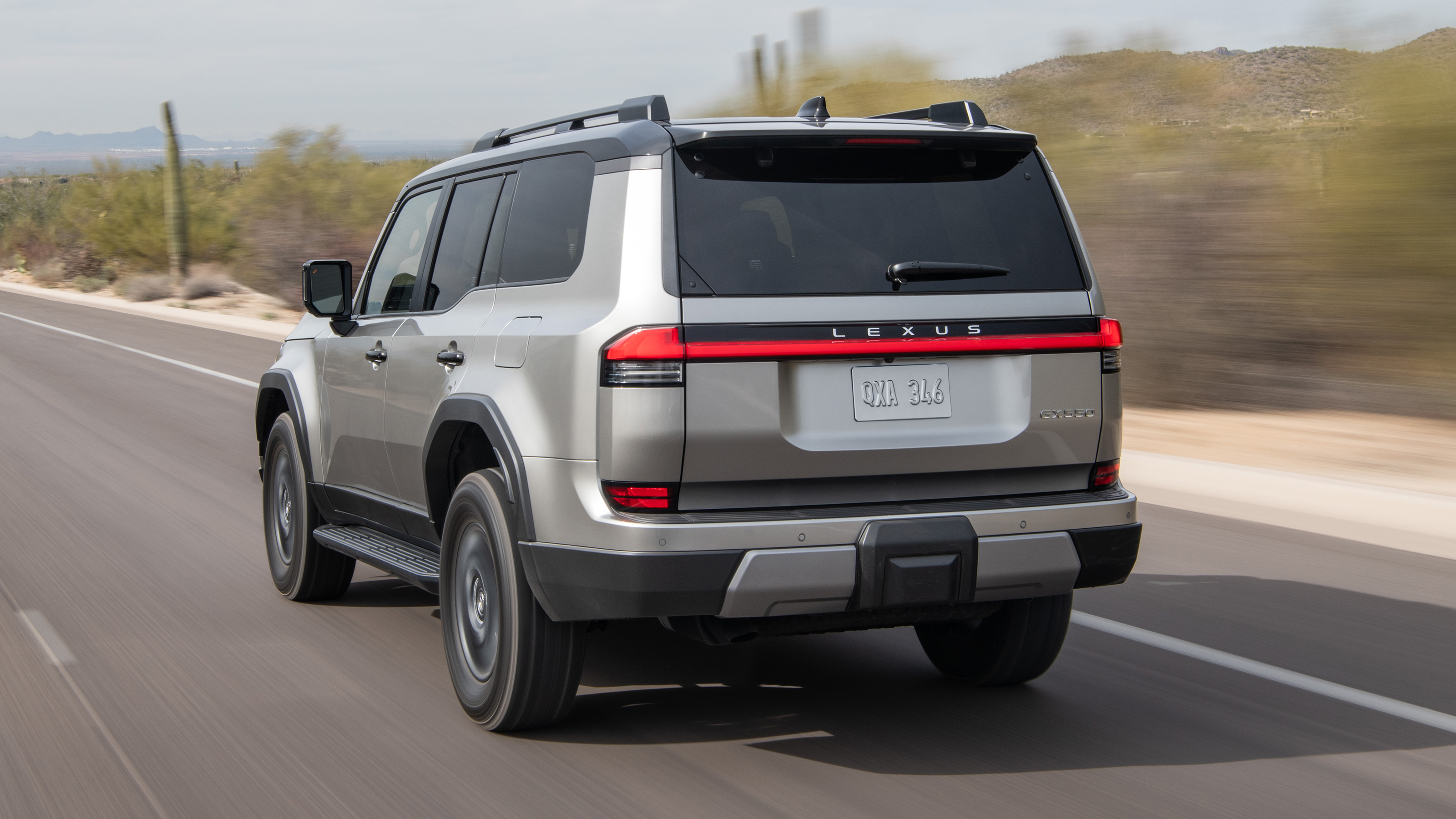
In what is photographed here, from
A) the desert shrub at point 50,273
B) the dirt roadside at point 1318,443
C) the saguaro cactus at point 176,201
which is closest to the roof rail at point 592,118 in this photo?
the dirt roadside at point 1318,443

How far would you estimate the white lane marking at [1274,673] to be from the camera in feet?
16.5

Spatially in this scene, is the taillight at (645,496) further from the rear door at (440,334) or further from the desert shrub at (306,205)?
the desert shrub at (306,205)

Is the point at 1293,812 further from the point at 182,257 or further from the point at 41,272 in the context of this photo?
the point at 41,272

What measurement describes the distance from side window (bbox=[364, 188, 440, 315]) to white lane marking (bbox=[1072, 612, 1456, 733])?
10.1 ft

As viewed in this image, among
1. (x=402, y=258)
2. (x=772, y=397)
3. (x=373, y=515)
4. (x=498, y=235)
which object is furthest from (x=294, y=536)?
(x=772, y=397)

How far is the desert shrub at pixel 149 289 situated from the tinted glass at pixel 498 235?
40.3m

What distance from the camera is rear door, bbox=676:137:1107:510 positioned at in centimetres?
416

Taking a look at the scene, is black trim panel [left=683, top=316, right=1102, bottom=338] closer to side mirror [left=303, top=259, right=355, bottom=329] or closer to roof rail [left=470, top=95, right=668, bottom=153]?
roof rail [left=470, top=95, right=668, bottom=153]

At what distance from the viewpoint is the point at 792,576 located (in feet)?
13.5

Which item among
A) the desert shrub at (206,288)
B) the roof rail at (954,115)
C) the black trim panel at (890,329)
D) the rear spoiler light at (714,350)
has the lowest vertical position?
the desert shrub at (206,288)

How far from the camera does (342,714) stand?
5016 millimetres

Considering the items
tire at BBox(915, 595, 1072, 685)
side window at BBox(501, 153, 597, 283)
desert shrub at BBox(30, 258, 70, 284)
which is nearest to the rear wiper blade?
side window at BBox(501, 153, 597, 283)

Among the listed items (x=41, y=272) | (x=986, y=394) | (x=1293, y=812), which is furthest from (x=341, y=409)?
(x=41, y=272)

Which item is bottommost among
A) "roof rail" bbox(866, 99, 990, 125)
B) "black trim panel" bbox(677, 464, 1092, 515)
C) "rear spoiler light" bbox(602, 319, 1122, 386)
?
"black trim panel" bbox(677, 464, 1092, 515)
